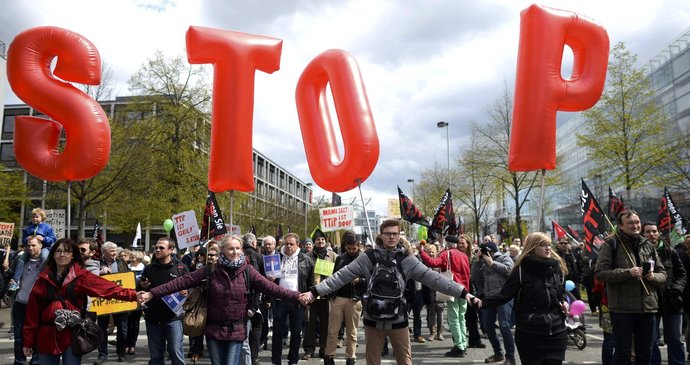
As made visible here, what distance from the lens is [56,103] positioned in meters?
7.74

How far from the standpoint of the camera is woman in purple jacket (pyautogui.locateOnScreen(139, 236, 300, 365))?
5082 millimetres

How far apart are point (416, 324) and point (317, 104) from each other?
4.78 m

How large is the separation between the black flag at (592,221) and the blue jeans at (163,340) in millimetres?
7495

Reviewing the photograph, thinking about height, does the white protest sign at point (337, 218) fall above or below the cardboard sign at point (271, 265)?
above

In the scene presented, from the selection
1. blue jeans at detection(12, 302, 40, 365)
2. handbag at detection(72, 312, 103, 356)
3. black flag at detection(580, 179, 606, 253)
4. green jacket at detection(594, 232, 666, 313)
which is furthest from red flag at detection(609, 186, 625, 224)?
blue jeans at detection(12, 302, 40, 365)

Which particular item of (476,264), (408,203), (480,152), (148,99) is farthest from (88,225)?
(476,264)

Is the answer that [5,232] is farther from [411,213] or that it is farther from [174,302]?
[411,213]

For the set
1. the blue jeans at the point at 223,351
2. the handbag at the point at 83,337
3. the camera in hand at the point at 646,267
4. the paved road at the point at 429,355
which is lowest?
the paved road at the point at 429,355

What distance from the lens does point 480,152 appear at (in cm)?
2950

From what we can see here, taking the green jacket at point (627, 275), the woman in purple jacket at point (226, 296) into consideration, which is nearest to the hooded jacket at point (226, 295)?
the woman in purple jacket at point (226, 296)

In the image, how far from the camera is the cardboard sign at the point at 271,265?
7664mm

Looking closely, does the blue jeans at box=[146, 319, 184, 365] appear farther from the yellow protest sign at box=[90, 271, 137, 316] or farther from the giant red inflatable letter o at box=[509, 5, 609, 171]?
the giant red inflatable letter o at box=[509, 5, 609, 171]

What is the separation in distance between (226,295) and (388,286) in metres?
1.62

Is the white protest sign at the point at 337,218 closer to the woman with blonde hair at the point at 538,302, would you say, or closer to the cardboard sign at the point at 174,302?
the cardboard sign at the point at 174,302
